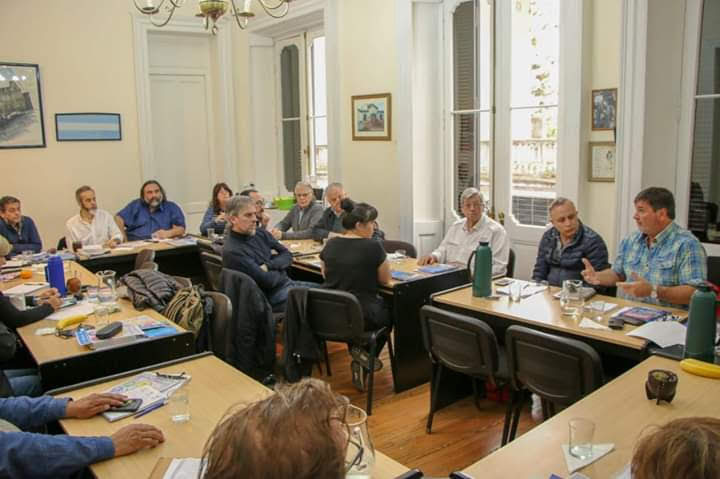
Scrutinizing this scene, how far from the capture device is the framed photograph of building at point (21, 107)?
636cm

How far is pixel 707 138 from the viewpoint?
13.8 ft

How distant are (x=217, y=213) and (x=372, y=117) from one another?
6.16 feet

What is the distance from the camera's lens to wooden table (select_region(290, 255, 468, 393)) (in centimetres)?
406

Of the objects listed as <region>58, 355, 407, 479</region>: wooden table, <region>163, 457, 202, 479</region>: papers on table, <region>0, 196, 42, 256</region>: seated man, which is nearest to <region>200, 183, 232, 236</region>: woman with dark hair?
<region>0, 196, 42, 256</region>: seated man

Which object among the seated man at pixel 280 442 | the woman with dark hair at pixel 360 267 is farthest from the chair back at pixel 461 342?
the seated man at pixel 280 442

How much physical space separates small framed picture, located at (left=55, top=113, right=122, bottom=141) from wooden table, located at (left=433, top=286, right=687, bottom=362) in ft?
16.2

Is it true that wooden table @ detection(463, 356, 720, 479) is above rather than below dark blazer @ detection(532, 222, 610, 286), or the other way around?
below

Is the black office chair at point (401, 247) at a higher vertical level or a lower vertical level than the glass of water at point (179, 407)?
higher

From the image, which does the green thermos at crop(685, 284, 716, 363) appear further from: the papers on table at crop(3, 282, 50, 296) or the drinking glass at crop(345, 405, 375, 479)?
the papers on table at crop(3, 282, 50, 296)

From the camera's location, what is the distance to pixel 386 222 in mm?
6328

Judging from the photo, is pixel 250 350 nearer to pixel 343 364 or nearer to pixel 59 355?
pixel 343 364

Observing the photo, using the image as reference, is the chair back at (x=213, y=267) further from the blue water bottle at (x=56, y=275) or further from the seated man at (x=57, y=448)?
the seated man at (x=57, y=448)

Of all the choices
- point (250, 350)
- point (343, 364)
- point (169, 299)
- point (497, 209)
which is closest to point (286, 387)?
point (169, 299)

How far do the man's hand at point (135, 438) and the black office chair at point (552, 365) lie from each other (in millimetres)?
1593
